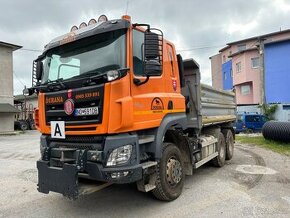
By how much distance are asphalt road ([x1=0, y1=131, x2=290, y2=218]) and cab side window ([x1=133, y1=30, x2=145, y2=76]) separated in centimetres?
228

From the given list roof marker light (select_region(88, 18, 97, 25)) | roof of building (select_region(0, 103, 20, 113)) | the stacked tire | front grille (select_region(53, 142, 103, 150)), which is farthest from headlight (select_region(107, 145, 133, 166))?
roof of building (select_region(0, 103, 20, 113))

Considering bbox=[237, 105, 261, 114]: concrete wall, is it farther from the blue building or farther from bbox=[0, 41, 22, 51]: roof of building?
bbox=[0, 41, 22, 51]: roof of building

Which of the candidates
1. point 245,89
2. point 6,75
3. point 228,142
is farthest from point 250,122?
point 6,75

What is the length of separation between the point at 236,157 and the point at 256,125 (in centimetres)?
1122

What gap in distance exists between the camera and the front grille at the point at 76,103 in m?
4.66

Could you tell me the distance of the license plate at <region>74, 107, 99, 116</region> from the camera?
4.70 metres

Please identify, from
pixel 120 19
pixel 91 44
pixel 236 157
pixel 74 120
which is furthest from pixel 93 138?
pixel 236 157

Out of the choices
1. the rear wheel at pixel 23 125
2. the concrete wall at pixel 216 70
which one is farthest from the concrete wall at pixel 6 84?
the concrete wall at pixel 216 70

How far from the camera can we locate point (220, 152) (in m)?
8.85

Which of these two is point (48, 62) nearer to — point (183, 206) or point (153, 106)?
point (153, 106)

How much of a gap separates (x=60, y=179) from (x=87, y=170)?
1.43 feet

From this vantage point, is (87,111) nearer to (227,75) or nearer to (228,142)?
(228,142)

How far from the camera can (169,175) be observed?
221 inches

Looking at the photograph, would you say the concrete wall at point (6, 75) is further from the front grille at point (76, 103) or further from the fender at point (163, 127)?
the fender at point (163, 127)
